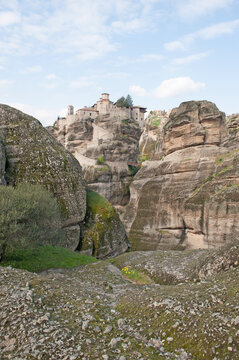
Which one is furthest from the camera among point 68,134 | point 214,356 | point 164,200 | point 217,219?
point 68,134

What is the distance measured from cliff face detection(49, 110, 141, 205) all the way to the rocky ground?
3843cm

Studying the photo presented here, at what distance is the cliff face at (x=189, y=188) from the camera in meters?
25.3

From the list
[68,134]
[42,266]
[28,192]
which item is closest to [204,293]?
[42,266]

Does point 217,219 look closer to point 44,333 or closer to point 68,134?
point 44,333

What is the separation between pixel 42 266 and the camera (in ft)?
43.1

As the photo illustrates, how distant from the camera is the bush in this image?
37.7 feet

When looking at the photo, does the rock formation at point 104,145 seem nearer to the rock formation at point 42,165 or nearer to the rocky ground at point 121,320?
the rock formation at point 42,165

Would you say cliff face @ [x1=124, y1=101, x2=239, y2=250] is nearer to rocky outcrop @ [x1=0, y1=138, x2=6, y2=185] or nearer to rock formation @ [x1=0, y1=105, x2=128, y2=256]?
rock formation @ [x1=0, y1=105, x2=128, y2=256]

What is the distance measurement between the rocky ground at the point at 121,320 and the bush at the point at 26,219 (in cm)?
211

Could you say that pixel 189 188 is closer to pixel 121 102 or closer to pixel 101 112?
pixel 101 112

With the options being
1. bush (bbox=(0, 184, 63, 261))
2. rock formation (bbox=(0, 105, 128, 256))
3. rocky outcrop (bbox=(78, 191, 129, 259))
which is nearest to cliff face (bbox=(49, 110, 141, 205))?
rocky outcrop (bbox=(78, 191, 129, 259))

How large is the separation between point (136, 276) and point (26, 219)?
5.22 metres

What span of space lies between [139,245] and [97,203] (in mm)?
13523

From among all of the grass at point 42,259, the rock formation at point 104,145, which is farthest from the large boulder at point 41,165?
the rock formation at point 104,145
